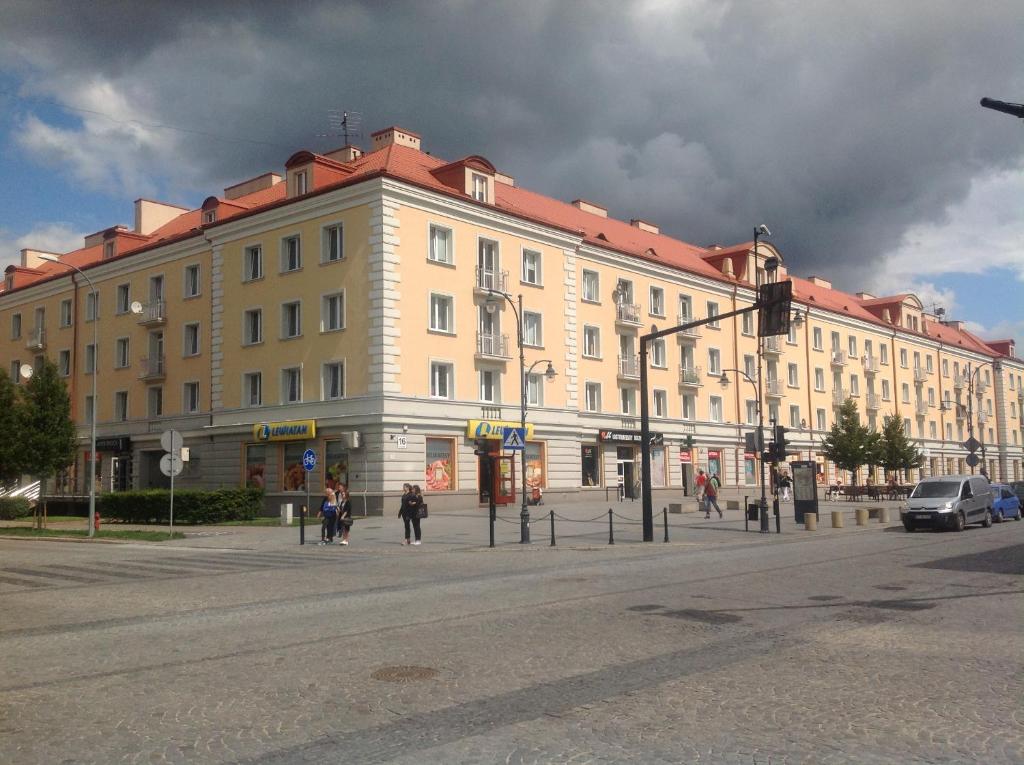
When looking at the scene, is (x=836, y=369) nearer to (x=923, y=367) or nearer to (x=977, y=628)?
(x=923, y=367)

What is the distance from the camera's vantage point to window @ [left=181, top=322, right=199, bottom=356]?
151 ft

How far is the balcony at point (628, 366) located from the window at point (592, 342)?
1.90 m

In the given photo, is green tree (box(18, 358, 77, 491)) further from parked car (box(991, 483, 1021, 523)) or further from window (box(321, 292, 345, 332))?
parked car (box(991, 483, 1021, 523))

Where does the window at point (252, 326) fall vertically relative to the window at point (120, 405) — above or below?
above

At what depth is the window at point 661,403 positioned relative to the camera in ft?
168

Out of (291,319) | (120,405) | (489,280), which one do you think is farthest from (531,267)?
(120,405)

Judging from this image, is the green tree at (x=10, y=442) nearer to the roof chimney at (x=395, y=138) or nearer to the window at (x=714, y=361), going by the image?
the roof chimney at (x=395, y=138)

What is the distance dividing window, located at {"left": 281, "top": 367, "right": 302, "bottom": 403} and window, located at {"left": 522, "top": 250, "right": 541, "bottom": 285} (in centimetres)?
1122

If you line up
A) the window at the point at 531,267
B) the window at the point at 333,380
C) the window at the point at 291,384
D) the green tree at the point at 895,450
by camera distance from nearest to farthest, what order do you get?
the window at the point at 333,380 → the window at the point at 291,384 → the window at the point at 531,267 → the green tree at the point at 895,450

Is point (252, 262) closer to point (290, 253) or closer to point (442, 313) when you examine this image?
point (290, 253)

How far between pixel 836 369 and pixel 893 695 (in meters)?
64.9

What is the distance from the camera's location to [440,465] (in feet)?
126

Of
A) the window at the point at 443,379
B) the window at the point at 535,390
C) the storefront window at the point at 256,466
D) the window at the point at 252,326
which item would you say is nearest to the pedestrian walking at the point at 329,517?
the window at the point at 443,379

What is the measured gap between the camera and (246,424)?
41656 millimetres
